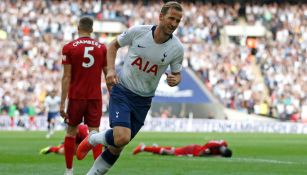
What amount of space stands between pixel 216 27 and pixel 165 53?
3856 centimetres

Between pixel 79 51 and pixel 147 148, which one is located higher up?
pixel 79 51

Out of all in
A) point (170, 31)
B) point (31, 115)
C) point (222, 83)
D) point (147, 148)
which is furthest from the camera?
point (222, 83)

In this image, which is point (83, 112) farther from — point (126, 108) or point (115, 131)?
point (115, 131)

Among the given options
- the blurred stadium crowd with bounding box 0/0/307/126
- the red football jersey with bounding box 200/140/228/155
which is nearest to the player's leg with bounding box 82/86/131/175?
the red football jersey with bounding box 200/140/228/155

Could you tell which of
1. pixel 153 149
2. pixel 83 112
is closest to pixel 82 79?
pixel 83 112

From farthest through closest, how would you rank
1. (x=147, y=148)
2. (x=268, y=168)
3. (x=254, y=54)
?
(x=254, y=54) < (x=147, y=148) < (x=268, y=168)

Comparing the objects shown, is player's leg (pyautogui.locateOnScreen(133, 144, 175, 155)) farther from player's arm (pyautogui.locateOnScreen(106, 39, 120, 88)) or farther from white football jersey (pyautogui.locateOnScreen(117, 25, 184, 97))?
player's arm (pyautogui.locateOnScreen(106, 39, 120, 88))

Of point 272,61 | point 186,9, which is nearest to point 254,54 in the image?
point 272,61

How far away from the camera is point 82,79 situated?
1289cm

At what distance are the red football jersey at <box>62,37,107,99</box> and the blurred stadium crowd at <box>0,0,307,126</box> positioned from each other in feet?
88.9

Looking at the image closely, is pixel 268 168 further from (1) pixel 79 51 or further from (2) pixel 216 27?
(2) pixel 216 27

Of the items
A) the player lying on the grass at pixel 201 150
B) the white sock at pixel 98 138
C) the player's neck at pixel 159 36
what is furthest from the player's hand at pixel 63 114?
the player lying on the grass at pixel 201 150

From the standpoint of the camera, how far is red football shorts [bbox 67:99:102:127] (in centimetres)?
1290

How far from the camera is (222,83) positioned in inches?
1734
